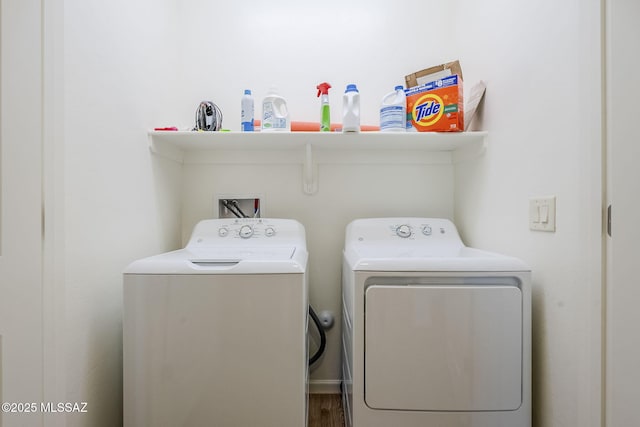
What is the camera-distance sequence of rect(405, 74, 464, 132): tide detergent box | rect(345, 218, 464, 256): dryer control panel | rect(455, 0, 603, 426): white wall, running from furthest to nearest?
1. rect(345, 218, 464, 256): dryer control panel
2. rect(405, 74, 464, 132): tide detergent box
3. rect(455, 0, 603, 426): white wall

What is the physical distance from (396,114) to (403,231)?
0.59 meters

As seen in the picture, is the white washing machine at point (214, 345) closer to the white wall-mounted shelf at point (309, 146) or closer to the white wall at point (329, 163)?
the white wall at point (329, 163)

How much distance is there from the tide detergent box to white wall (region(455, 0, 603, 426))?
0.55ft

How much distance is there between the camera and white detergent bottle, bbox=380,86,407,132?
136 cm

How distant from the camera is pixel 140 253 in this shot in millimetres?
1268

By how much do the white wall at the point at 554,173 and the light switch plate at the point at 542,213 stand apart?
0.07 ft

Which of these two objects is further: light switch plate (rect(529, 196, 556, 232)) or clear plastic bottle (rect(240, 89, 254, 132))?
clear plastic bottle (rect(240, 89, 254, 132))

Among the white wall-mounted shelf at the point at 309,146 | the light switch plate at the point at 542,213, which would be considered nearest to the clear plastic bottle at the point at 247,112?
the white wall-mounted shelf at the point at 309,146

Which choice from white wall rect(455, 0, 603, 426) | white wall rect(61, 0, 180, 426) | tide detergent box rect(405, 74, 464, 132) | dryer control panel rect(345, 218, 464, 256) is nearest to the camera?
white wall rect(455, 0, 603, 426)

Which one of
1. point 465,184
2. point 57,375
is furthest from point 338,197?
point 57,375

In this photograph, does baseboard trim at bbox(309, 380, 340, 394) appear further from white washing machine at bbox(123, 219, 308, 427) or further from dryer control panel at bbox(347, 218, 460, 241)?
dryer control panel at bbox(347, 218, 460, 241)

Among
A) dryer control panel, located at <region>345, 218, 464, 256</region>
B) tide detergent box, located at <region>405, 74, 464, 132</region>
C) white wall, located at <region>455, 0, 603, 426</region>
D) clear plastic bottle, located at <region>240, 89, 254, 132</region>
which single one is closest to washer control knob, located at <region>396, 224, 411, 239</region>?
dryer control panel, located at <region>345, 218, 464, 256</region>

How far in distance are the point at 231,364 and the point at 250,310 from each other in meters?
0.19

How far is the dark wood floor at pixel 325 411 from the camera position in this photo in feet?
4.44
